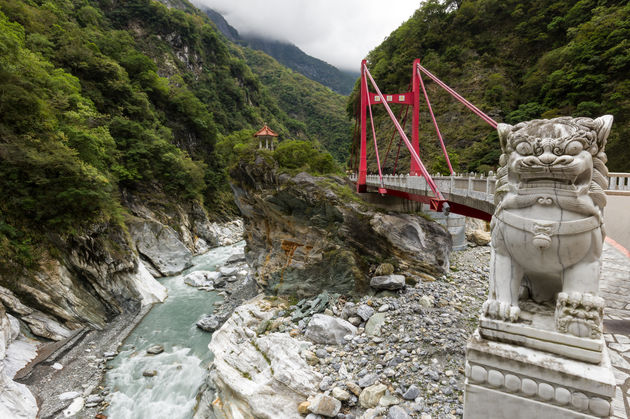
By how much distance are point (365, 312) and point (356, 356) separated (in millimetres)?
1435

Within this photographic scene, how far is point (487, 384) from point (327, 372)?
4.10 m

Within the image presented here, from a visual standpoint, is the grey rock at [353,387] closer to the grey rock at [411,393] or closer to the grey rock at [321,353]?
the grey rock at [411,393]

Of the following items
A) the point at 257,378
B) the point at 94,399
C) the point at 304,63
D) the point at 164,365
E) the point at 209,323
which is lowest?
the point at 164,365

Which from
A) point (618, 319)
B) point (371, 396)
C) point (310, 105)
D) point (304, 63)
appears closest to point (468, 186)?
point (618, 319)

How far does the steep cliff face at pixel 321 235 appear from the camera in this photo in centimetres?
904

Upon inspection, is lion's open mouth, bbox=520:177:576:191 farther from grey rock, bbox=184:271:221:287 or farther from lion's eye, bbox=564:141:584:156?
grey rock, bbox=184:271:221:287

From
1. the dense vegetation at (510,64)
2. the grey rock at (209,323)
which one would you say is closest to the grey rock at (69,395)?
the grey rock at (209,323)

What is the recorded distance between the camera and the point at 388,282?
8055mm

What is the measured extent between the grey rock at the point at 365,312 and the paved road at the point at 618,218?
18.8 feet

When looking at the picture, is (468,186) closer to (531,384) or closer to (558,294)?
(558,294)

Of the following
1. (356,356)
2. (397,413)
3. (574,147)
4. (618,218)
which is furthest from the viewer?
(618,218)

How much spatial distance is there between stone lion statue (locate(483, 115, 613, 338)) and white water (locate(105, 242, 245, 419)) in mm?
8058

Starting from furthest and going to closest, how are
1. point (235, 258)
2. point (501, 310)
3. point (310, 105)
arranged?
1. point (310, 105)
2. point (235, 258)
3. point (501, 310)

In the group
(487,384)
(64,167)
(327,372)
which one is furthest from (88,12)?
(487,384)
